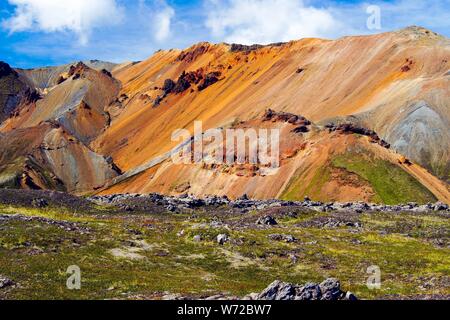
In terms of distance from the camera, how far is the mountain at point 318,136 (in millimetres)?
96250

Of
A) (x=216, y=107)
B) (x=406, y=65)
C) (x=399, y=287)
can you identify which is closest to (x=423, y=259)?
(x=399, y=287)

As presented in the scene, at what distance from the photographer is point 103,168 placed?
164 m

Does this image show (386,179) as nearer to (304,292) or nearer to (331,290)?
(331,290)

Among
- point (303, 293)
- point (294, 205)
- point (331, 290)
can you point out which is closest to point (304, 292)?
point (303, 293)

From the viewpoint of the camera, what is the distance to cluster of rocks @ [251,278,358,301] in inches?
977

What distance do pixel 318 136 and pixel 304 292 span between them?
84414mm

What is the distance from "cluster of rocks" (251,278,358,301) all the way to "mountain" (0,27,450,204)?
65552 mm

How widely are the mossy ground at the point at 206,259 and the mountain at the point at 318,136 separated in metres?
37.2

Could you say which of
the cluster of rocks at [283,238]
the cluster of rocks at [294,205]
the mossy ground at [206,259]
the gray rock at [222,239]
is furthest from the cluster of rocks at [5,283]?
the cluster of rocks at [294,205]

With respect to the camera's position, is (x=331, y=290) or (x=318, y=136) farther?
(x=318, y=136)

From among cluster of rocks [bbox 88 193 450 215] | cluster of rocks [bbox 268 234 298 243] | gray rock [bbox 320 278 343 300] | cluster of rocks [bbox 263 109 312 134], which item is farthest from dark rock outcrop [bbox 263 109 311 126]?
gray rock [bbox 320 278 343 300]

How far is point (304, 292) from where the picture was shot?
991 inches
